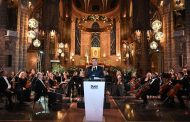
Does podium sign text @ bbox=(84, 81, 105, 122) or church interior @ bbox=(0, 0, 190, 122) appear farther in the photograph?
church interior @ bbox=(0, 0, 190, 122)

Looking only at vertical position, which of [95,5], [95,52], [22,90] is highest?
[95,5]

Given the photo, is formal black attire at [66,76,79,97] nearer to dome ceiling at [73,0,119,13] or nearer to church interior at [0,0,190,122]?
church interior at [0,0,190,122]

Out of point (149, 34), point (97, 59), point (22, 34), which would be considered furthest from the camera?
point (149, 34)

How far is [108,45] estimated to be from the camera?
4303 centimetres

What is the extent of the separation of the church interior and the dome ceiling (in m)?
0.17

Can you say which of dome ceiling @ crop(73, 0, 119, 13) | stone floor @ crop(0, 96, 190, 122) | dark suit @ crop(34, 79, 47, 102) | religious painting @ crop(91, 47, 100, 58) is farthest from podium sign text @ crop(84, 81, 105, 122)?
dome ceiling @ crop(73, 0, 119, 13)

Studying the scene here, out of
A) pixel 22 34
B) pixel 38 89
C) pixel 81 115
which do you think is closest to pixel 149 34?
pixel 22 34

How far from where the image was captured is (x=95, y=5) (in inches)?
1800

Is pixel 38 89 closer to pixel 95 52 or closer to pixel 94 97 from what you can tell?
pixel 94 97

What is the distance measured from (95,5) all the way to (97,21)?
4.75 m

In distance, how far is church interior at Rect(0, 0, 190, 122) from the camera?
944 cm

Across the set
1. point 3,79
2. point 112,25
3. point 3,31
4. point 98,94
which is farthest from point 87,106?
point 112,25

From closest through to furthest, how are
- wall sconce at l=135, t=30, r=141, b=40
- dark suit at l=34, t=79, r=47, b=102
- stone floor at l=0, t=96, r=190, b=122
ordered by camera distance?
stone floor at l=0, t=96, r=190, b=122 < dark suit at l=34, t=79, r=47, b=102 < wall sconce at l=135, t=30, r=141, b=40

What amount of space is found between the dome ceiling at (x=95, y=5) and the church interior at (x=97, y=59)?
0.17m
